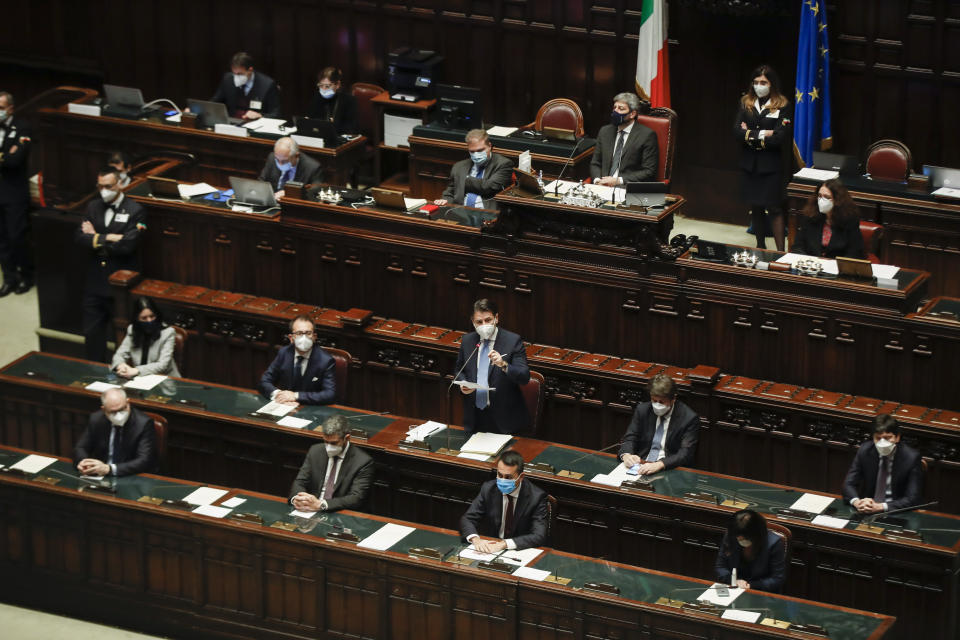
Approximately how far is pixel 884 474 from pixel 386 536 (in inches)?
112

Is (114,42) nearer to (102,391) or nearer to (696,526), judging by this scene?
(102,391)

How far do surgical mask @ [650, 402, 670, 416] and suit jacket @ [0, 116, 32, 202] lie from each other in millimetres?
6729

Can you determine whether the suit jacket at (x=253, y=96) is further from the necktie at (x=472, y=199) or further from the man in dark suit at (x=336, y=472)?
the man in dark suit at (x=336, y=472)

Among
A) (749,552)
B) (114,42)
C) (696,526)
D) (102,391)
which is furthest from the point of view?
(114,42)

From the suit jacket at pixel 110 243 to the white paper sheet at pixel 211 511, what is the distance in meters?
3.12

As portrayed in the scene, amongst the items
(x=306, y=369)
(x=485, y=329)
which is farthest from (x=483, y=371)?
(x=306, y=369)

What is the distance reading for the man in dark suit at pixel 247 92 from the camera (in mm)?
14297

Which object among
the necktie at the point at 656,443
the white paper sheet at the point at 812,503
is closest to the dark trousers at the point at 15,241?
the necktie at the point at 656,443

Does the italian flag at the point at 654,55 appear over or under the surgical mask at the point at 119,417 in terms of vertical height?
over

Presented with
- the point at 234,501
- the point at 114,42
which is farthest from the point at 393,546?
the point at 114,42

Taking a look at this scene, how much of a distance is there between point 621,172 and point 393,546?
13.2ft

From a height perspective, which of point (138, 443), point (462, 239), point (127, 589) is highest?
point (462, 239)

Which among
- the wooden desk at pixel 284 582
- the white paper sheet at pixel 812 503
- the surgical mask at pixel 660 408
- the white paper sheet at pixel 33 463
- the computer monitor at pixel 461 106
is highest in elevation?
the computer monitor at pixel 461 106

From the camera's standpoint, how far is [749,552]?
29.4 feet
